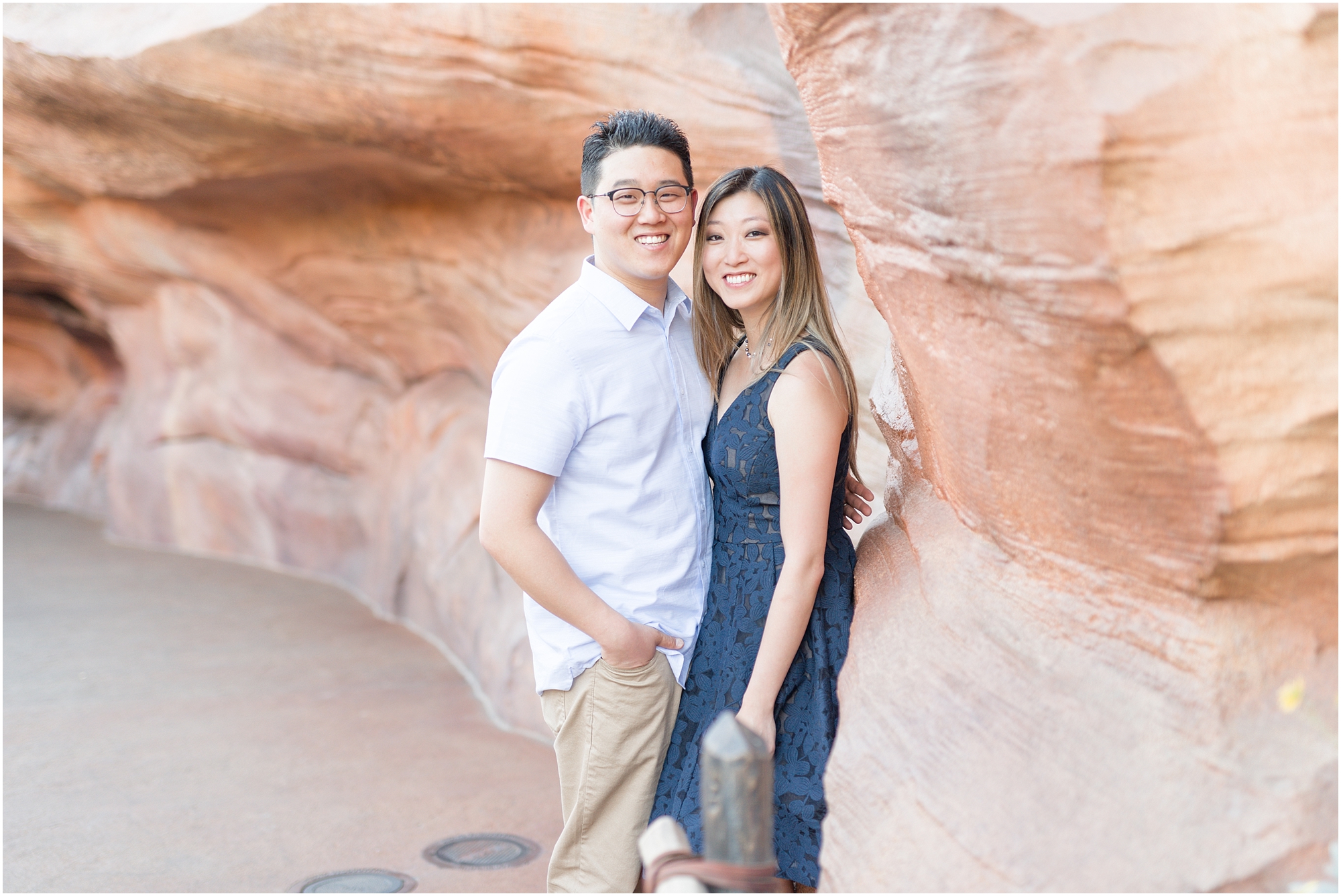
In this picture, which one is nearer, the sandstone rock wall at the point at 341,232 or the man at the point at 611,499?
the man at the point at 611,499

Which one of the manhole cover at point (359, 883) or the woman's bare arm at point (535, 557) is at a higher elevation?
the woman's bare arm at point (535, 557)

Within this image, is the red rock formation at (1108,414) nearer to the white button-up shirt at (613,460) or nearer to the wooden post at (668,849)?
the wooden post at (668,849)

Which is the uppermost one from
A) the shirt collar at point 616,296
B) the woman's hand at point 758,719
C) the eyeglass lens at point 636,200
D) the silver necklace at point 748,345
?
the eyeglass lens at point 636,200

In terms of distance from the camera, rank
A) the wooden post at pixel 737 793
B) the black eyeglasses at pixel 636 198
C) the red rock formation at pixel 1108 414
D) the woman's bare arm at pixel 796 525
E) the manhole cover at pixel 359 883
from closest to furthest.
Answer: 1. the red rock formation at pixel 1108 414
2. the wooden post at pixel 737 793
3. the woman's bare arm at pixel 796 525
4. the black eyeglasses at pixel 636 198
5. the manhole cover at pixel 359 883

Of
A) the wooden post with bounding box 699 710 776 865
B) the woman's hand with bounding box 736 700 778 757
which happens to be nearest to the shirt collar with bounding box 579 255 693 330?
the woman's hand with bounding box 736 700 778 757

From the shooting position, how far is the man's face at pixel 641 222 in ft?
7.74

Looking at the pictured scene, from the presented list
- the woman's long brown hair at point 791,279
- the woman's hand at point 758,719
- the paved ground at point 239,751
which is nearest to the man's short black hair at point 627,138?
the woman's long brown hair at point 791,279

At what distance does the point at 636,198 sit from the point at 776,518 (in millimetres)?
726

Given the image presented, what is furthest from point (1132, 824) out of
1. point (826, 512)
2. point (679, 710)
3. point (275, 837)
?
point (275, 837)

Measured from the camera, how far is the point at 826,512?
214 centimetres

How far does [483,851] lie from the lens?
3.70 metres

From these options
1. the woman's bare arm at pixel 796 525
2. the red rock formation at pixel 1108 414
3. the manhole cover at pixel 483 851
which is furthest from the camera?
the manhole cover at pixel 483 851

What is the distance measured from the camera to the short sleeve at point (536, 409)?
2.18 m

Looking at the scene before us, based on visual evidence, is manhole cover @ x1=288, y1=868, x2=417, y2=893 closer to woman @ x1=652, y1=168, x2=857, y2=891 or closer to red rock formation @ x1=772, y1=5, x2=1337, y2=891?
woman @ x1=652, y1=168, x2=857, y2=891
